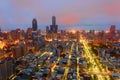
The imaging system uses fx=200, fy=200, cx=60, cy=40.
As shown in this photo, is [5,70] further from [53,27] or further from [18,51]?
[53,27]

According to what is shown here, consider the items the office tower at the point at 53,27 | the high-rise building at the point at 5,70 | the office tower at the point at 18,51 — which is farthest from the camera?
the office tower at the point at 53,27

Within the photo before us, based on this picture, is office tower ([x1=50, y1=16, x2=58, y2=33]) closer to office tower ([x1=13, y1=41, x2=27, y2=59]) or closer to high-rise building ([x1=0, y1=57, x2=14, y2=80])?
office tower ([x1=13, y1=41, x2=27, y2=59])

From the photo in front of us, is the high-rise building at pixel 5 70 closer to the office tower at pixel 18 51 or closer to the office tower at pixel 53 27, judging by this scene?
the office tower at pixel 18 51

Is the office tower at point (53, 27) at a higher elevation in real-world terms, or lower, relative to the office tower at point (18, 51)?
higher

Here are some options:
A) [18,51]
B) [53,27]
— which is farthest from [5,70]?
[53,27]

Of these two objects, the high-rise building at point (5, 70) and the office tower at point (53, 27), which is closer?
the high-rise building at point (5, 70)

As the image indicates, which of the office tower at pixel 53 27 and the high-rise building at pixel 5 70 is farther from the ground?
the office tower at pixel 53 27

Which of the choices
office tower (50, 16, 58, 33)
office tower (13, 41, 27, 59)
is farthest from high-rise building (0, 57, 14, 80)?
office tower (50, 16, 58, 33)

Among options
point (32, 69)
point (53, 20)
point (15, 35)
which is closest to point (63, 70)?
point (32, 69)

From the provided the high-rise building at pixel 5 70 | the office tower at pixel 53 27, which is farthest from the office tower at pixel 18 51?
the office tower at pixel 53 27

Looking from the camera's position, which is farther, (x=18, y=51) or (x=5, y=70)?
(x=18, y=51)

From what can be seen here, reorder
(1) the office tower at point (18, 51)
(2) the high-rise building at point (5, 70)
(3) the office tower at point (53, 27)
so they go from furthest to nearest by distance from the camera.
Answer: (3) the office tower at point (53, 27), (1) the office tower at point (18, 51), (2) the high-rise building at point (5, 70)

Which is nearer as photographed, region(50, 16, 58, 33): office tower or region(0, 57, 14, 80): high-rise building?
region(0, 57, 14, 80): high-rise building
